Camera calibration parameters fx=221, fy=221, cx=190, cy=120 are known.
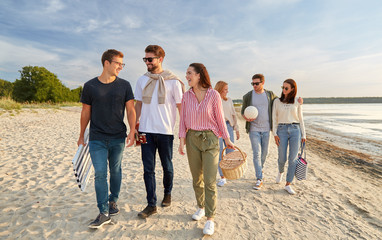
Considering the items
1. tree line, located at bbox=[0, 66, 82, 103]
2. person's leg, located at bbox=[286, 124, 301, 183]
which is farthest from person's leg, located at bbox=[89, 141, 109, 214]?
tree line, located at bbox=[0, 66, 82, 103]

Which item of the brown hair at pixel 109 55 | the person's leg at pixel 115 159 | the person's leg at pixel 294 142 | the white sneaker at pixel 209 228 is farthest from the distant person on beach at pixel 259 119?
the brown hair at pixel 109 55

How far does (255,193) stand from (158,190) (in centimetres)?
192

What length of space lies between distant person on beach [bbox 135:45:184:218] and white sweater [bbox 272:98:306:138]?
2124 mm

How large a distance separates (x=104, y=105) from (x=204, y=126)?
131cm

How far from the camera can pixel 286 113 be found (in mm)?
4215

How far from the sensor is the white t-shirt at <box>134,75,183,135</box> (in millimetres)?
3059

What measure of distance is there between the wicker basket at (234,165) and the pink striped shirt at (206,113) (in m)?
0.60

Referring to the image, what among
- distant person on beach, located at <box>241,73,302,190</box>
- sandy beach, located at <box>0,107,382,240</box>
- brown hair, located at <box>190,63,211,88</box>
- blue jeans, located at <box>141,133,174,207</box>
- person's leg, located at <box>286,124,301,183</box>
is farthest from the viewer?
distant person on beach, located at <box>241,73,302,190</box>

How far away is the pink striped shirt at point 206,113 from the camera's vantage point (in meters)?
2.76

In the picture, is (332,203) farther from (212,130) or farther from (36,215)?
(36,215)

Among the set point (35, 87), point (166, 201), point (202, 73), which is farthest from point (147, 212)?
point (35, 87)

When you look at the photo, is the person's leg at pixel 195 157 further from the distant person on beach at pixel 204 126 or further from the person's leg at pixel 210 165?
the person's leg at pixel 210 165

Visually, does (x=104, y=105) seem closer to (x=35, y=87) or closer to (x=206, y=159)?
(x=206, y=159)

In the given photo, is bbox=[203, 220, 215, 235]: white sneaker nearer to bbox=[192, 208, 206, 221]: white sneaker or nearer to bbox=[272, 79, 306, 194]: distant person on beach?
bbox=[192, 208, 206, 221]: white sneaker
